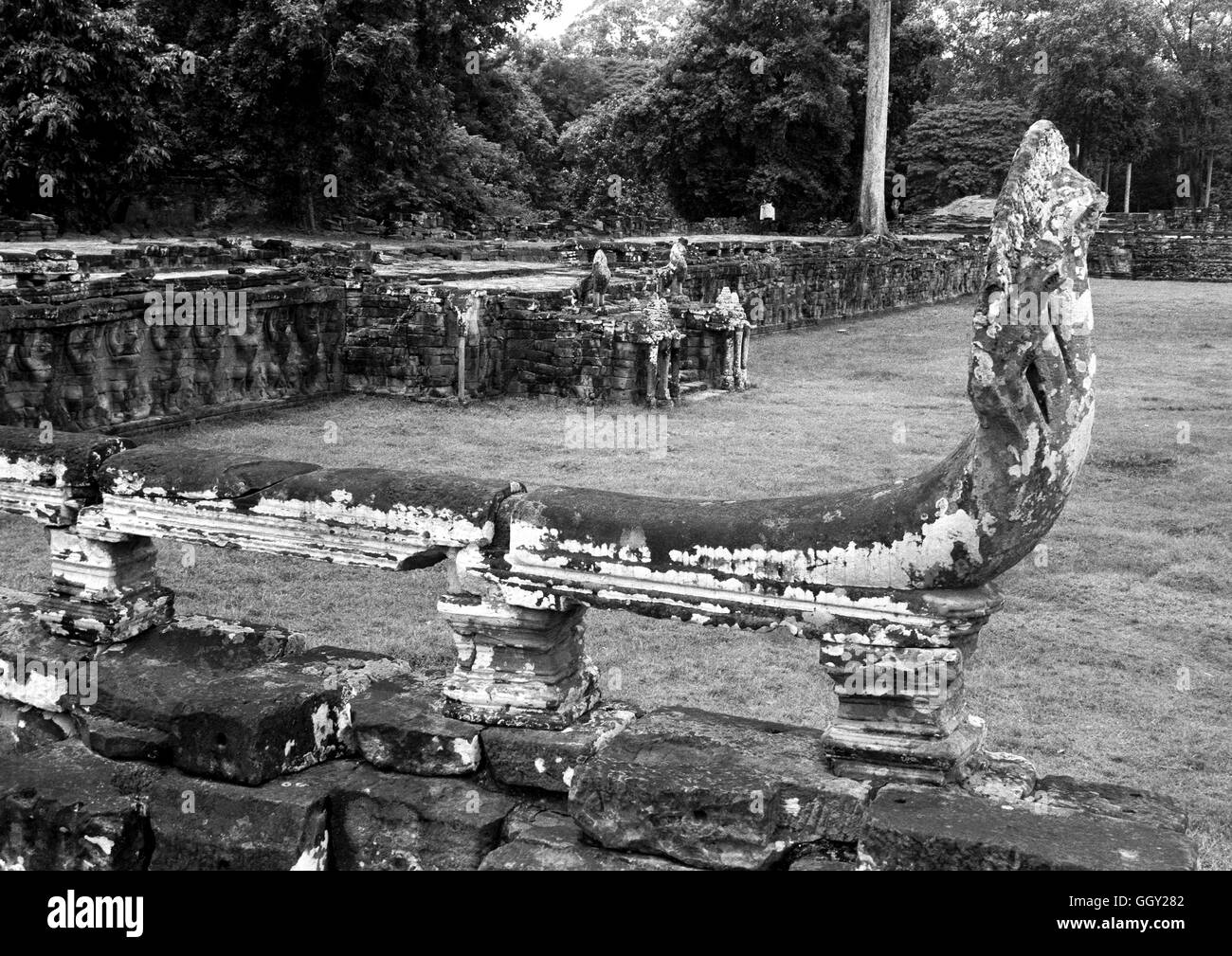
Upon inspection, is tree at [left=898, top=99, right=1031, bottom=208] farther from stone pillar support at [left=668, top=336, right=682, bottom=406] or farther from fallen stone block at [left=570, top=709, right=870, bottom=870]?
fallen stone block at [left=570, top=709, right=870, bottom=870]

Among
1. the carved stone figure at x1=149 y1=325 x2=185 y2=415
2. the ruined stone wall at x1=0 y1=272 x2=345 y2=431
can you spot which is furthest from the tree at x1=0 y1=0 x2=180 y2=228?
the carved stone figure at x1=149 y1=325 x2=185 y2=415

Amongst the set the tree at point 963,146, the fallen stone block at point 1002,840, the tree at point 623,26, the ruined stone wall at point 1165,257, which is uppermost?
the tree at point 623,26

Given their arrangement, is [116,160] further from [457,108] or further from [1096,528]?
[1096,528]

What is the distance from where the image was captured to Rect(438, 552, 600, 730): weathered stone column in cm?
321

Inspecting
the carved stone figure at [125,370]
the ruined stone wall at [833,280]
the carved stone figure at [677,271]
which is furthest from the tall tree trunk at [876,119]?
the carved stone figure at [125,370]

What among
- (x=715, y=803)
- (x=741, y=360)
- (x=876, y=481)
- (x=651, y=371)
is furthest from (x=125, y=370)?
(x=715, y=803)

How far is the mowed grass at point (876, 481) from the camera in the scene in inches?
219

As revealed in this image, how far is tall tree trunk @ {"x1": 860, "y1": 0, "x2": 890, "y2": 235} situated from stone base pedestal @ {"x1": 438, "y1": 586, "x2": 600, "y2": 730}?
29.5 m

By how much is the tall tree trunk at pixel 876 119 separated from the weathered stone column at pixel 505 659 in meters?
29.5

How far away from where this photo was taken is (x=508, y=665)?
328cm

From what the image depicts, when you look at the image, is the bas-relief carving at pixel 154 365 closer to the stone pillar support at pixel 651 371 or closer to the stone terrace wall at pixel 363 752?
the stone pillar support at pixel 651 371

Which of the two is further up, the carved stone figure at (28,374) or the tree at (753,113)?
the tree at (753,113)

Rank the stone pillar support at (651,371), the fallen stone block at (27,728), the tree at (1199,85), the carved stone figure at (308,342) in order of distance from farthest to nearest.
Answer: the tree at (1199,85), the carved stone figure at (308,342), the stone pillar support at (651,371), the fallen stone block at (27,728)

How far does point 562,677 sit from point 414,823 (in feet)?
1.68
